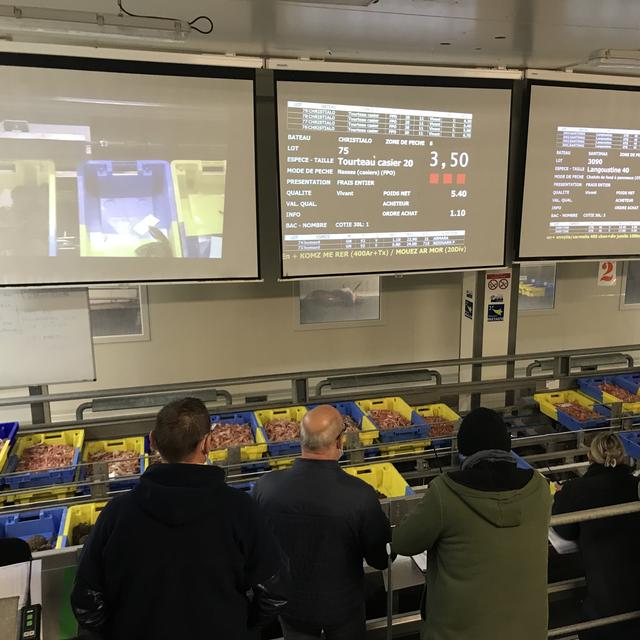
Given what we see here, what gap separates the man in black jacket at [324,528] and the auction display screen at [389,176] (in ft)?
8.09

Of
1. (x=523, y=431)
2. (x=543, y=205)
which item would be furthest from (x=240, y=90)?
(x=523, y=431)

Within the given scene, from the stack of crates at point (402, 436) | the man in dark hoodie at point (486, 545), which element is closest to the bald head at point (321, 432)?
the man in dark hoodie at point (486, 545)

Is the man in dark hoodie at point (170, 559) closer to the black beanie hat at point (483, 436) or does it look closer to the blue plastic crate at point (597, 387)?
the black beanie hat at point (483, 436)

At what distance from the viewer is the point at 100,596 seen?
1.48 metres

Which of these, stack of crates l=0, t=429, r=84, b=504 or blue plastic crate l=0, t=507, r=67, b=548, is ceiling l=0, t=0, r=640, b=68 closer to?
stack of crates l=0, t=429, r=84, b=504

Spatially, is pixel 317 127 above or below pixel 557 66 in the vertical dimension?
below

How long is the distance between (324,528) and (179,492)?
0.62m

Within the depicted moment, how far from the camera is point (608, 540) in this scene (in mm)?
2029

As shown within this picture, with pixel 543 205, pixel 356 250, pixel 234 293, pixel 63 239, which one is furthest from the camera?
pixel 234 293

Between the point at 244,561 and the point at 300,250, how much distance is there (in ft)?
9.69

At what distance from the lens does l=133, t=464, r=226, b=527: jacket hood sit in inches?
57.4

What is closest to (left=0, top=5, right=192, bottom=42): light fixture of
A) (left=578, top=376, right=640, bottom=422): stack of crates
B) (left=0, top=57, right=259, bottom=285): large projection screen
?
(left=0, top=57, right=259, bottom=285): large projection screen

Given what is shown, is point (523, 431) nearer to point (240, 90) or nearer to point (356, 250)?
point (356, 250)

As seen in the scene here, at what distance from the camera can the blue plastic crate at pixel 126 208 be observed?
3.73 meters
